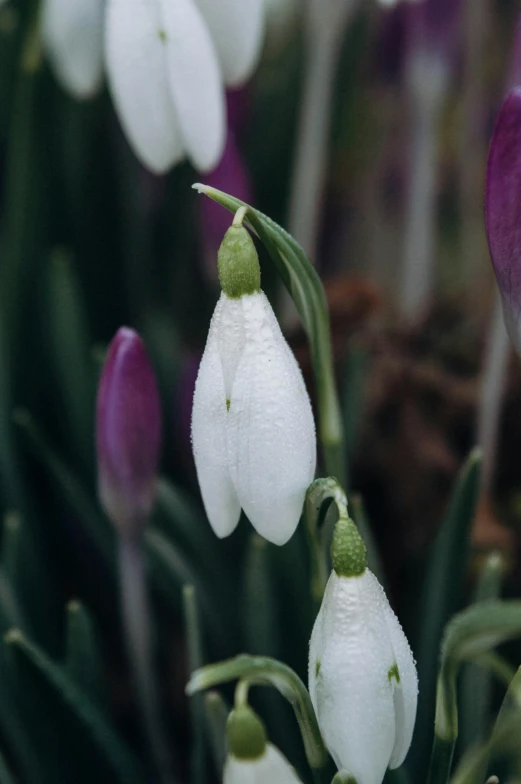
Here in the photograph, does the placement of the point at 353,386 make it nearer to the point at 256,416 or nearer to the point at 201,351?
the point at 201,351

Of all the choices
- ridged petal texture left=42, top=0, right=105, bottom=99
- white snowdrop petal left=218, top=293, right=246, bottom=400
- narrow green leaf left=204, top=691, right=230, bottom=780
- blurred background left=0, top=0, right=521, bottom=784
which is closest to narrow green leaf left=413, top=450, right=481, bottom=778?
blurred background left=0, top=0, right=521, bottom=784

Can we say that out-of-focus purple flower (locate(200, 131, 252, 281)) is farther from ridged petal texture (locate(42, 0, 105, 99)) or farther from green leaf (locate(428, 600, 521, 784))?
green leaf (locate(428, 600, 521, 784))

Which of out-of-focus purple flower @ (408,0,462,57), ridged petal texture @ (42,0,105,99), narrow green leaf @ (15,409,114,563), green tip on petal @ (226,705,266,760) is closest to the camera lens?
green tip on petal @ (226,705,266,760)

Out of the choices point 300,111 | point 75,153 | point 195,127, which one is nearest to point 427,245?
point 300,111

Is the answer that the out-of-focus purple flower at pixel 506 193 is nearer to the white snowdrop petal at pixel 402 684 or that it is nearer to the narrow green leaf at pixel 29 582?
the white snowdrop petal at pixel 402 684

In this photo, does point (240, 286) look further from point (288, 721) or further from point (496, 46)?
point (496, 46)

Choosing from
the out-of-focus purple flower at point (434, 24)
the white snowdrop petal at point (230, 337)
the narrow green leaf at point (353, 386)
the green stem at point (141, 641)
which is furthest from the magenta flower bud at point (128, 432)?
the out-of-focus purple flower at point (434, 24)

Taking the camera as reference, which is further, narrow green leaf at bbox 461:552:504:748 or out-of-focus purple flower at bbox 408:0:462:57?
out-of-focus purple flower at bbox 408:0:462:57

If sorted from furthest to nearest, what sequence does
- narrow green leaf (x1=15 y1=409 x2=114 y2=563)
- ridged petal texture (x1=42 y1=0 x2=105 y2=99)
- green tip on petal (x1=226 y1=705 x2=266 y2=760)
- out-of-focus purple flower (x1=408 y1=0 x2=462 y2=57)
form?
1. out-of-focus purple flower (x1=408 y1=0 x2=462 y2=57)
2. narrow green leaf (x1=15 y1=409 x2=114 y2=563)
3. ridged petal texture (x1=42 y1=0 x2=105 y2=99)
4. green tip on petal (x1=226 y1=705 x2=266 y2=760)
